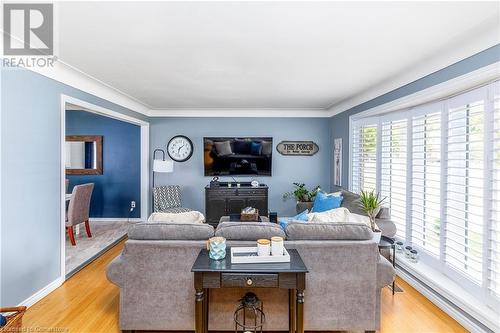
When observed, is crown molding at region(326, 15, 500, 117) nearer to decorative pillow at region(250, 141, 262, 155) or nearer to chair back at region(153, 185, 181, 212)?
decorative pillow at region(250, 141, 262, 155)

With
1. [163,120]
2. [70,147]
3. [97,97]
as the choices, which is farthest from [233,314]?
[70,147]

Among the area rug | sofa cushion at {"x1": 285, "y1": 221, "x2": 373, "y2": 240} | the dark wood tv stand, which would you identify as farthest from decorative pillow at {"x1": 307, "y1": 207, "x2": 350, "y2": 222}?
the area rug

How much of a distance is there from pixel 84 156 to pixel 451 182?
646 centimetres

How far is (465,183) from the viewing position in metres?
2.57

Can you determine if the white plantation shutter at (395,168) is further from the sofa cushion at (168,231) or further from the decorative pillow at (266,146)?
the sofa cushion at (168,231)

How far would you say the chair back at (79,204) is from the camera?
434 cm

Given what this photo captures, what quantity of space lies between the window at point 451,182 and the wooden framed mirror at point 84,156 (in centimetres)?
555

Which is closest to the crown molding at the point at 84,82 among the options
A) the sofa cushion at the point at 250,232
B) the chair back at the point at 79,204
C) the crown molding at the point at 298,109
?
the crown molding at the point at 298,109

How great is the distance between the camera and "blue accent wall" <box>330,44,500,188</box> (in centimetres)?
220

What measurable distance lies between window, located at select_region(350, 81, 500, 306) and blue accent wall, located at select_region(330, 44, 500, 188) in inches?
9.4

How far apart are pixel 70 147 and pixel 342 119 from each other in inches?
224

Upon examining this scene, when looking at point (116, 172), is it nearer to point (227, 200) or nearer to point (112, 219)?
point (112, 219)

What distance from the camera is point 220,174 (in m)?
5.95

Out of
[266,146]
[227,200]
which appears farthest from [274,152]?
[227,200]
